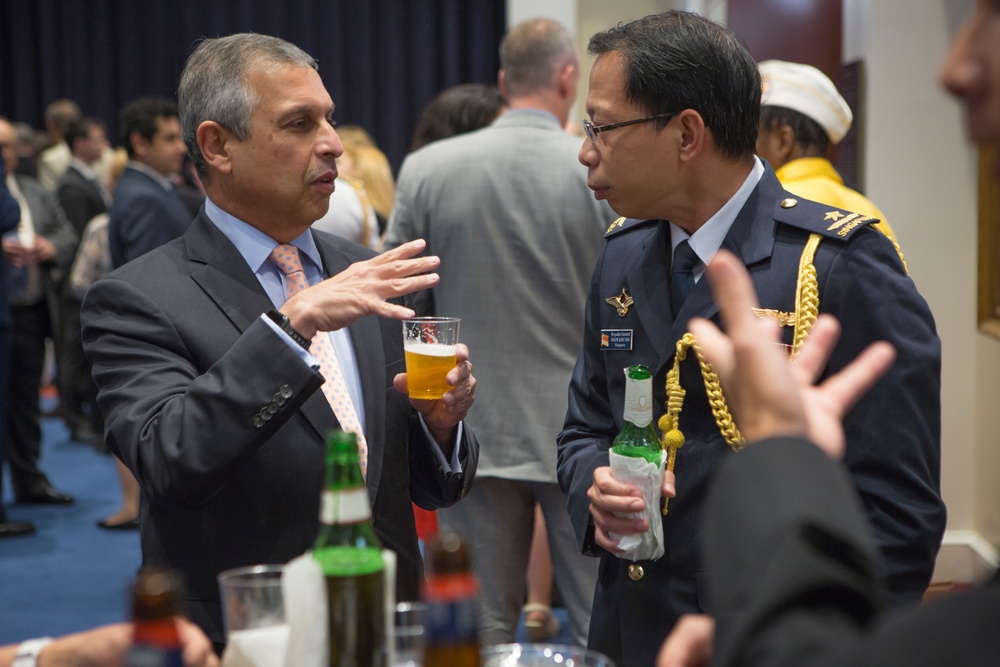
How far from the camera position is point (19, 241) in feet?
19.1

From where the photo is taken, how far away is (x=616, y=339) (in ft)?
6.14

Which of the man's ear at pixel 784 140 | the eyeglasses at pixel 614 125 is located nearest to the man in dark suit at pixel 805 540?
the eyeglasses at pixel 614 125

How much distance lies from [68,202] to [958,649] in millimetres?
7586

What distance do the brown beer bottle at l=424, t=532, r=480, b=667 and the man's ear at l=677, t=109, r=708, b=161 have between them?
1038 millimetres

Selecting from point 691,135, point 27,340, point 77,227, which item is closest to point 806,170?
point 691,135

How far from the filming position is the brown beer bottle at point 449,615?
0.96 m

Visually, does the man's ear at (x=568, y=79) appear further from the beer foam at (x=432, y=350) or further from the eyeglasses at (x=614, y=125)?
the beer foam at (x=432, y=350)

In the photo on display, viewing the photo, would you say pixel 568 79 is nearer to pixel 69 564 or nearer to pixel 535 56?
pixel 535 56

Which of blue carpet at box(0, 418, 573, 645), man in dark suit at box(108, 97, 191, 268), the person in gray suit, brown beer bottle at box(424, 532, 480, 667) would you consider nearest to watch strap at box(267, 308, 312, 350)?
brown beer bottle at box(424, 532, 480, 667)

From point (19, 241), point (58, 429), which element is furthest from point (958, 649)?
point (58, 429)

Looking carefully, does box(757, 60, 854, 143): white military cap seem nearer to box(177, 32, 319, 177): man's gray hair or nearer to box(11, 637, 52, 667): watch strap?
box(177, 32, 319, 177): man's gray hair

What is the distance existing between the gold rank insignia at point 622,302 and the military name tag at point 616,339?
0.03m

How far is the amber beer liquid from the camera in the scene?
1.79 meters

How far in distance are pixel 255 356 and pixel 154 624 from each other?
76 centimetres
